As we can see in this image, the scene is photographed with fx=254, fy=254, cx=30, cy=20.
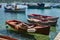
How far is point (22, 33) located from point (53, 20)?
33.6ft

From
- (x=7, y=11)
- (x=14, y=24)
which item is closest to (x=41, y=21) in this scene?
(x=14, y=24)

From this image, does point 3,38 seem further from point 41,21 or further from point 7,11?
point 7,11

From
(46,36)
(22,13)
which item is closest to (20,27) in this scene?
(46,36)

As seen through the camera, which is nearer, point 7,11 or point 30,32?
point 30,32

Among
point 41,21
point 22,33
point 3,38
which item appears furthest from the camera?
point 41,21

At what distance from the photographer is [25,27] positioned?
26422mm

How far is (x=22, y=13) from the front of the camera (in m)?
60.6

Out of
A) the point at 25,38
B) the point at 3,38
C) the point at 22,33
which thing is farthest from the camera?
the point at 22,33

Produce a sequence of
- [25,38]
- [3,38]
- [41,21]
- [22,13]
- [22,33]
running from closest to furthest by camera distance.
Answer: [3,38] < [25,38] < [22,33] < [41,21] < [22,13]

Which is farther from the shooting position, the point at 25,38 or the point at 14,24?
the point at 14,24

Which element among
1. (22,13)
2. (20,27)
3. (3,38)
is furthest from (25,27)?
(22,13)

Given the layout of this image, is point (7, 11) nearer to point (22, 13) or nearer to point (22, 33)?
point (22, 13)

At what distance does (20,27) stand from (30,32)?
1.58 metres

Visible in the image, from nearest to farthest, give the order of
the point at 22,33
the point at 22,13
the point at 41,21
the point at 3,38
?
the point at 3,38
the point at 22,33
the point at 41,21
the point at 22,13
